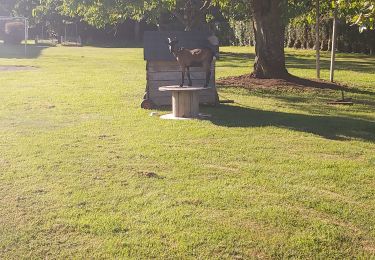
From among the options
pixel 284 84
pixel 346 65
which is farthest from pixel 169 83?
pixel 346 65

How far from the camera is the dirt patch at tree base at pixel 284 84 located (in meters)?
14.7

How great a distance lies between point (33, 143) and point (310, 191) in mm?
4221

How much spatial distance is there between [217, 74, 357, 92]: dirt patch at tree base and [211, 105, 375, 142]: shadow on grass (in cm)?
397

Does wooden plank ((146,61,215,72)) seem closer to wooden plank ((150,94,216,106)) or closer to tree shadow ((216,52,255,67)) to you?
wooden plank ((150,94,216,106))

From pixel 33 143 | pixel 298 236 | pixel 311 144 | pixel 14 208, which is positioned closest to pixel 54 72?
pixel 33 143

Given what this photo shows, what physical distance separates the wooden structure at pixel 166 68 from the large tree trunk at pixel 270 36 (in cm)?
471

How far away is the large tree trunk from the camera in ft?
52.3

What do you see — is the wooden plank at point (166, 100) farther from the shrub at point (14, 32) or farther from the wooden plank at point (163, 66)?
the shrub at point (14, 32)

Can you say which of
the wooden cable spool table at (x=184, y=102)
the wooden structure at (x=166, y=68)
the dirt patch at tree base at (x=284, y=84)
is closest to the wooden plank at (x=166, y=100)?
the wooden structure at (x=166, y=68)

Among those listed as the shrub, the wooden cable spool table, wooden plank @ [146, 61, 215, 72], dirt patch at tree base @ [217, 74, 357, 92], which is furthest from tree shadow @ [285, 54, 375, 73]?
the shrub

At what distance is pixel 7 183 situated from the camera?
5836mm

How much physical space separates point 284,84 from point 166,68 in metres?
4.52

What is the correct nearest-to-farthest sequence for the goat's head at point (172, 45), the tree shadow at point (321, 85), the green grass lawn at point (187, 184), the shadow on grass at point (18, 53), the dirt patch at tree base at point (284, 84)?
the green grass lawn at point (187, 184) → the goat's head at point (172, 45) → the tree shadow at point (321, 85) → the dirt patch at tree base at point (284, 84) → the shadow on grass at point (18, 53)

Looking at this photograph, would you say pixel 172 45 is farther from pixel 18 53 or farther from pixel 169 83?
pixel 18 53
